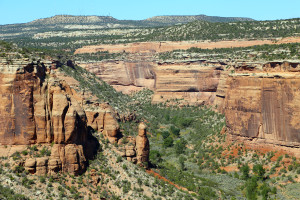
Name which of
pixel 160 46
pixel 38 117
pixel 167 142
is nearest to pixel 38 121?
pixel 38 117

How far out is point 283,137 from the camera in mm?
60812

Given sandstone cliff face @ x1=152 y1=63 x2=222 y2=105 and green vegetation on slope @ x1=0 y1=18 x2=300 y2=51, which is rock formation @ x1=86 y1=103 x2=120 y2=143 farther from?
sandstone cliff face @ x1=152 y1=63 x2=222 y2=105

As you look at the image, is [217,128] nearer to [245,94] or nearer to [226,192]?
[245,94]

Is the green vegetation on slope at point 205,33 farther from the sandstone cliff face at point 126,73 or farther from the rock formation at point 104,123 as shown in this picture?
the rock formation at point 104,123

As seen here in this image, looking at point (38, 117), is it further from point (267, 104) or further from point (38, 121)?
point (267, 104)

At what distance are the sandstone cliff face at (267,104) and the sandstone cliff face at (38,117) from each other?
2730cm

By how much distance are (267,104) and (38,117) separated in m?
31.3

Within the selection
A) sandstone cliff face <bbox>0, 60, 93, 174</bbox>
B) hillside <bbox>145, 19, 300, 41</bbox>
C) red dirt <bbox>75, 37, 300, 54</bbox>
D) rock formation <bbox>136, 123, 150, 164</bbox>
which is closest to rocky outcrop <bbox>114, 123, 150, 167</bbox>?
rock formation <bbox>136, 123, 150, 164</bbox>

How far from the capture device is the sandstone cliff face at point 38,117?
41.5 meters

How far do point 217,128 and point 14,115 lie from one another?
43303 millimetres

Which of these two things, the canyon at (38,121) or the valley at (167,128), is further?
the valley at (167,128)

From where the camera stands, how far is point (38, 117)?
42625 millimetres

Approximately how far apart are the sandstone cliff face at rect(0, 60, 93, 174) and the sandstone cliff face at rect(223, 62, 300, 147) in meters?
27.3

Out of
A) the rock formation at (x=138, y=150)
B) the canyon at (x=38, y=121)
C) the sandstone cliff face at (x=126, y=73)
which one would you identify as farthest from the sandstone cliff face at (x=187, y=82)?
the canyon at (x=38, y=121)
